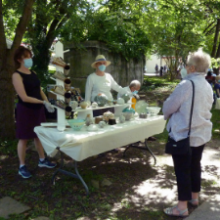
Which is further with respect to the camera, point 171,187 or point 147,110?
point 147,110

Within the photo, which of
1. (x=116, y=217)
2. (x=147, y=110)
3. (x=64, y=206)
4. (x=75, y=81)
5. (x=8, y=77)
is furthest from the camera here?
(x=75, y=81)

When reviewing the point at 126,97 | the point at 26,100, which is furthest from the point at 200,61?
the point at 26,100

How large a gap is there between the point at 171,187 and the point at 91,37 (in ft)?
24.0

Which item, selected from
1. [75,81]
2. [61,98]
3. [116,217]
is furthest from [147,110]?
[75,81]

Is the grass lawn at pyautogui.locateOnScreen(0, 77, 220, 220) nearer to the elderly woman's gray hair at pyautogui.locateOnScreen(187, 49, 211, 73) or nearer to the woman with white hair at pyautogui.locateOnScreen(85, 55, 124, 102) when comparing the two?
the woman with white hair at pyautogui.locateOnScreen(85, 55, 124, 102)

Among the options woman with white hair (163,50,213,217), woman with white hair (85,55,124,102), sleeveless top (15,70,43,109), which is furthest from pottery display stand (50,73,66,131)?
woman with white hair (163,50,213,217)

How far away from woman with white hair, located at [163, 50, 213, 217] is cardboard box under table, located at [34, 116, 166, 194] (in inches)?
32.5

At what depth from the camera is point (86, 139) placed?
2844 millimetres

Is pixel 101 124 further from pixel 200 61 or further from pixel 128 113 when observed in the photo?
pixel 200 61

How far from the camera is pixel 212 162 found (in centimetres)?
424

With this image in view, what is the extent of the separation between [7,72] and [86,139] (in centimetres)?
248

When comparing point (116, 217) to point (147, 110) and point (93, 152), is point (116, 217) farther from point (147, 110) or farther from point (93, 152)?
Answer: point (147, 110)

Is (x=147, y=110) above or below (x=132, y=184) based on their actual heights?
above

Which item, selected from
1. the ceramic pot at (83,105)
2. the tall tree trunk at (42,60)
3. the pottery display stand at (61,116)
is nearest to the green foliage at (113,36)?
the tall tree trunk at (42,60)
